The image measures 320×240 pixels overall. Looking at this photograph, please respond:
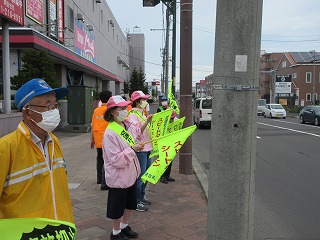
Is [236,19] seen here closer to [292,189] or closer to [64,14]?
[292,189]

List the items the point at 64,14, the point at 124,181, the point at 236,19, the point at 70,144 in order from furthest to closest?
the point at 64,14 → the point at 70,144 → the point at 124,181 → the point at 236,19

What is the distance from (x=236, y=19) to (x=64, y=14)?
20.7 metres

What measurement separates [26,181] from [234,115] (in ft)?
4.81

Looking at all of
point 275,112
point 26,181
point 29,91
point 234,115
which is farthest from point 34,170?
point 275,112

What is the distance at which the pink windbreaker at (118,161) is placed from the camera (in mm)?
4000

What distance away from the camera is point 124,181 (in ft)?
13.2

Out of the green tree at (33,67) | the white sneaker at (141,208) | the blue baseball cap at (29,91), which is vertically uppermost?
the green tree at (33,67)

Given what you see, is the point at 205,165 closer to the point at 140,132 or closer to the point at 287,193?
the point at 287,193

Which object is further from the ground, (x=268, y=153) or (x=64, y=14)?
(x=64, y=14)

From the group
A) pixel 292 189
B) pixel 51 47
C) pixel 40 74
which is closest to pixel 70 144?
pixel 40 74

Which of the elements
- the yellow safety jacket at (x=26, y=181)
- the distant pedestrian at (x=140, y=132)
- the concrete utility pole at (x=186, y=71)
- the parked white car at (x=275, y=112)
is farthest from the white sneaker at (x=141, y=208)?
the parked white car at (x=275, y=112)

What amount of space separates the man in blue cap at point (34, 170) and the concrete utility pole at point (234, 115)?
1.11 meters

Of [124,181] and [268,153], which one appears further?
[268,153]

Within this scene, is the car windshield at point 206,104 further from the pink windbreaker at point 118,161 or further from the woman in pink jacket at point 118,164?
the pink windbreaker at point 118,161
